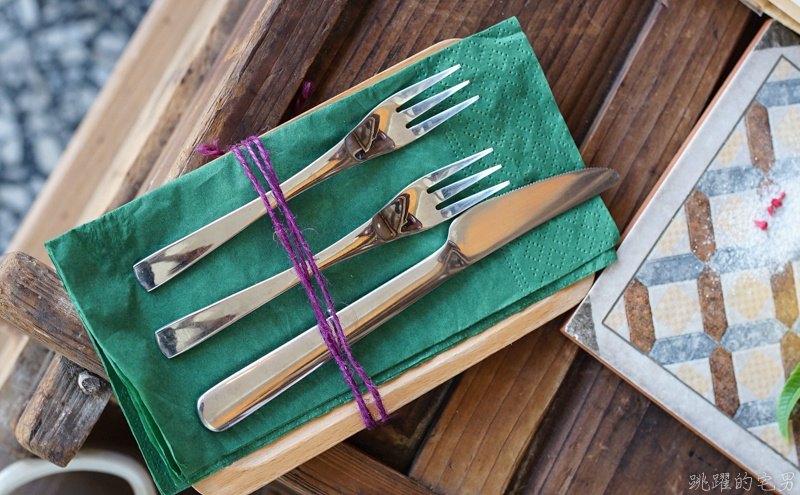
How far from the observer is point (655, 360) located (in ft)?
2.35

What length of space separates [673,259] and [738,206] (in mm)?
120

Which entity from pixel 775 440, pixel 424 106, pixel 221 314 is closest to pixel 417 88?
pixel 424 106

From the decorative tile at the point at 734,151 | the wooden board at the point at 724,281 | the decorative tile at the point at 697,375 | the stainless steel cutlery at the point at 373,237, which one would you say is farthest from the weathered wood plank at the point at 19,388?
the decorative tile at the point at 734,151

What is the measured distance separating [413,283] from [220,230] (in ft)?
0.72

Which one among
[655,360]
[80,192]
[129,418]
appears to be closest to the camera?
[129,418]

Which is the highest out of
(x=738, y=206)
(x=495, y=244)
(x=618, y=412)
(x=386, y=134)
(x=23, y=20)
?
(x=23, y=20)

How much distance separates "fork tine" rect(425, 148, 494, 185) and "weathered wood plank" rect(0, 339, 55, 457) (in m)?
0.73

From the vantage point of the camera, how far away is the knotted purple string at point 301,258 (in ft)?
1.99

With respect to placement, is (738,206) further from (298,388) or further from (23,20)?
(23,20)

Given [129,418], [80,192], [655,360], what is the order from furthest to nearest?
[80,192]
[655,360]
[129,418]

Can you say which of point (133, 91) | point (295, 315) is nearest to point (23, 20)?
point (133, 91)

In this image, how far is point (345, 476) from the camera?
27.0 inches

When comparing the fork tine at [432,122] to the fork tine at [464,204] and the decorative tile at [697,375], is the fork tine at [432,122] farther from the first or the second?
the decorative tile at [697,375]

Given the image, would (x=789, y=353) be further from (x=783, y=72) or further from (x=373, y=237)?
(x=373, y=237)
